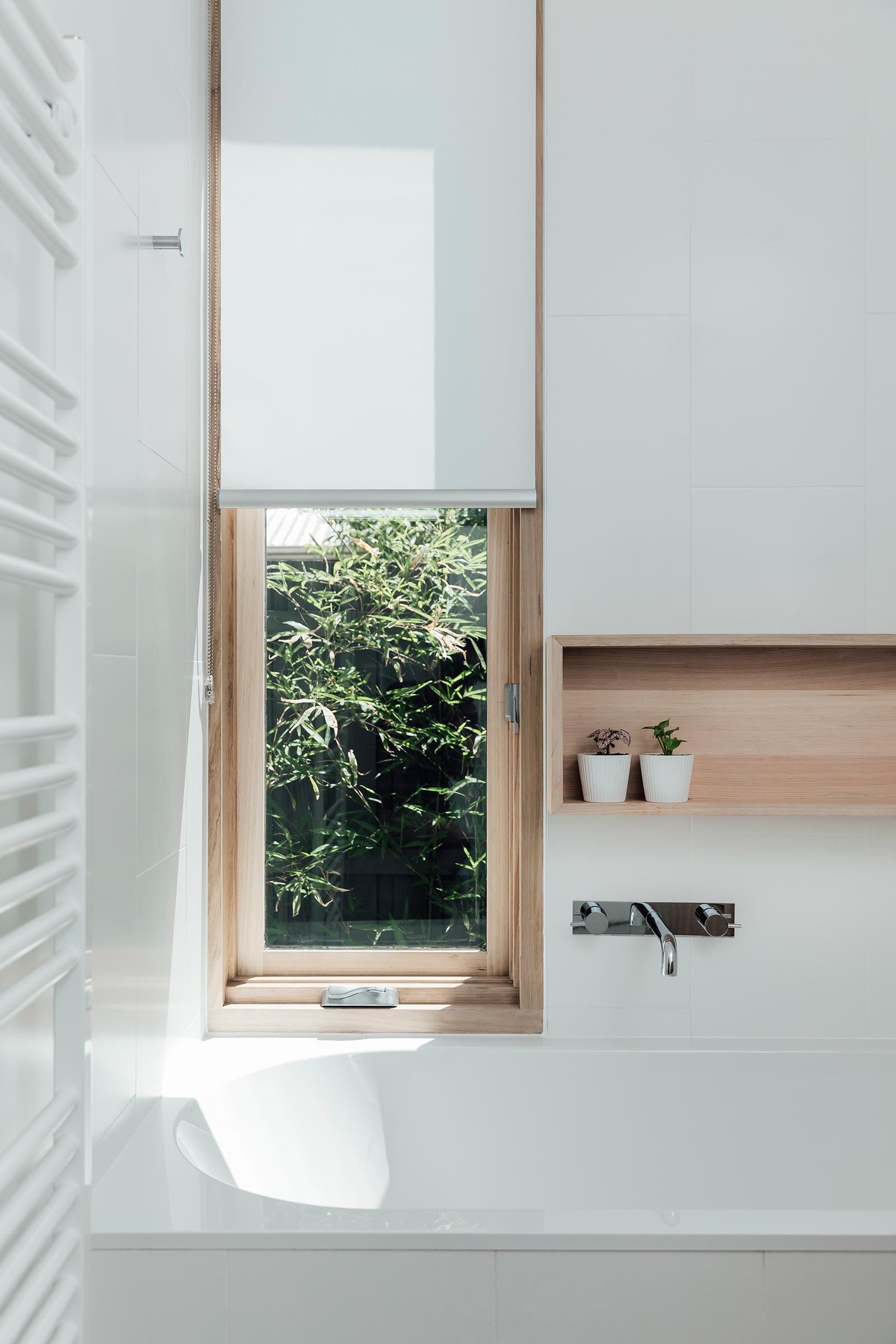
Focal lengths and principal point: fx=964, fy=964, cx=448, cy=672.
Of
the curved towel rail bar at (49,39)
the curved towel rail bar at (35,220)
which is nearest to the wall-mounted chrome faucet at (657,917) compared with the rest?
the curved towel rail bar at (35,220)

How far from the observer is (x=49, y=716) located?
90cm

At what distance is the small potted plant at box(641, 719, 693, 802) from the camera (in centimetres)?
177

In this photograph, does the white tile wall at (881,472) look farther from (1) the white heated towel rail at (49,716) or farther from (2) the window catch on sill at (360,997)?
(1) the white heated towel rail at (49,716)

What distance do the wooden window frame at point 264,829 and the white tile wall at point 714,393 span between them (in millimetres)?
82

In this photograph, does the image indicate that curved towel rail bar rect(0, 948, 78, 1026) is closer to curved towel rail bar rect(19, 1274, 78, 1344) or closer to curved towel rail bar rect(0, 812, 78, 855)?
curved towel rail bar rect(0, 812, 78, 855)

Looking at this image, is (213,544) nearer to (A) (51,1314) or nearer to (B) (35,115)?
(B) (35,115)

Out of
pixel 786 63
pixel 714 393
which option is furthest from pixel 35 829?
pixel 786 63

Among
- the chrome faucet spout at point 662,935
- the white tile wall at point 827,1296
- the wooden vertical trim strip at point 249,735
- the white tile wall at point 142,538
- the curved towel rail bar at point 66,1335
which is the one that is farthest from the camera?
the wooden vertical trim strip at point 249,735

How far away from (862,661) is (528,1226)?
123 cm

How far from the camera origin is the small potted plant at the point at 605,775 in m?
1.78

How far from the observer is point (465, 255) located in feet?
6.15

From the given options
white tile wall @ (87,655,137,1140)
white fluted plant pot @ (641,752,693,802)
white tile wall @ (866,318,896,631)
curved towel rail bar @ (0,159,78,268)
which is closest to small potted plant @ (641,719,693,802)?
white fluted plant pot @ (641,752,693,802)

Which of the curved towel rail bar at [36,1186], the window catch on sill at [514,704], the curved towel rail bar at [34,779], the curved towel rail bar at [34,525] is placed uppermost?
the curved towel rail bar at [34,525]

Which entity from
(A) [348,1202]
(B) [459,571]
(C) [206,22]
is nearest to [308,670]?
(B) [459,571]
